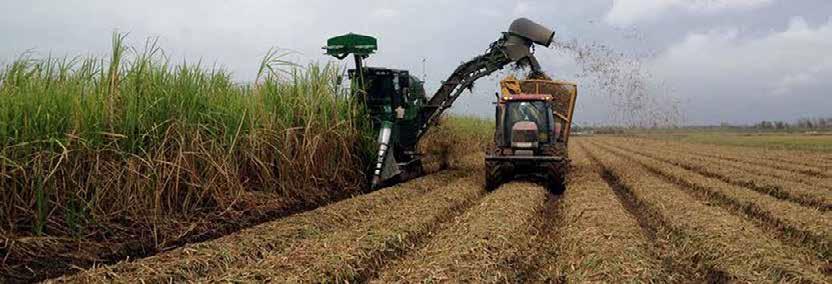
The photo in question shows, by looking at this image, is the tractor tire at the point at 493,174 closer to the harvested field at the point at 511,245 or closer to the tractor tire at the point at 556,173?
the tractor tire at the point at 556,173

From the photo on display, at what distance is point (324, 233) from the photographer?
624 cm

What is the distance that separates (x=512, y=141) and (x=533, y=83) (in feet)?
8.56

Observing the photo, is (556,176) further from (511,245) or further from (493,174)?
(511,245)

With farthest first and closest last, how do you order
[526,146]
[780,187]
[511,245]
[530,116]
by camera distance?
[530,116], [526,146], [780,187], [511,245]

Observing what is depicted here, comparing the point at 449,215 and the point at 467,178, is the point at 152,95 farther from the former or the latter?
the point at 467,178

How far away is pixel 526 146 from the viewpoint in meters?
11.0

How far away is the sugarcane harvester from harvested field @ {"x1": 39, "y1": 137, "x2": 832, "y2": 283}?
1709 millimetres

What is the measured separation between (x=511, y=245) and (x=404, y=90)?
21.1ft

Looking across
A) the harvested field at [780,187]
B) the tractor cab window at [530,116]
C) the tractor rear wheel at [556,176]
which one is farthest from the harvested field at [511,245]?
the tractor cab window at [530,116]

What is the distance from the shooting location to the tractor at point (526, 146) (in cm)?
1066

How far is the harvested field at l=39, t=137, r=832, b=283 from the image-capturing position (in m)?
4.68

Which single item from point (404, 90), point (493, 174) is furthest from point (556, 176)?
point (404, 90)

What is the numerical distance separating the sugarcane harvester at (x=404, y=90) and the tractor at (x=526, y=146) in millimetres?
877

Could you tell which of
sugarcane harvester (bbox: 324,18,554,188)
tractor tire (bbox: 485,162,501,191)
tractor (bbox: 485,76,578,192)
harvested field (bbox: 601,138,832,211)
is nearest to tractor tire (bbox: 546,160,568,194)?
tractor (bbox: 485,76,578,192)
